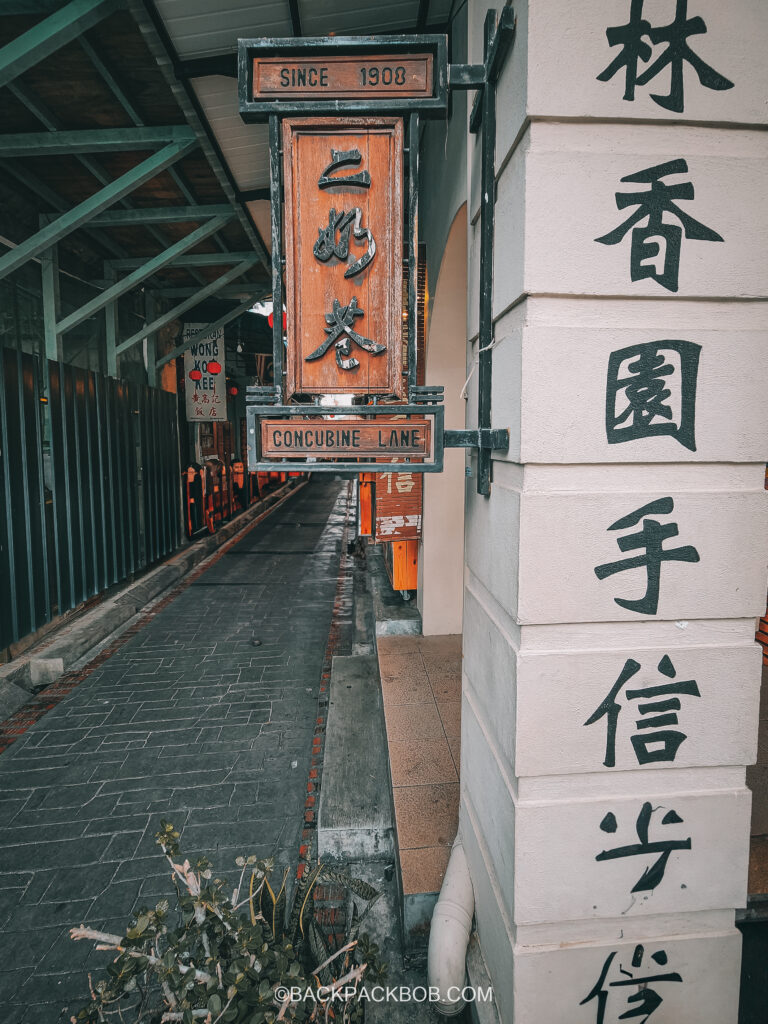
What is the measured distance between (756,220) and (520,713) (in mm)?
2082

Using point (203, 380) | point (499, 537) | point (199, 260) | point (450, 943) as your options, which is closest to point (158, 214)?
point (199, 260)

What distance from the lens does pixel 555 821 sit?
7.45ft

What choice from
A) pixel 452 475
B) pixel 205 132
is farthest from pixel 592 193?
pixel 205 132

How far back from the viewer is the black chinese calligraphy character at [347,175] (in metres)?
2.50

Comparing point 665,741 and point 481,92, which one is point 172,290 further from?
point 665,741

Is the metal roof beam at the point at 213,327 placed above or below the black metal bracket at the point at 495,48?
above

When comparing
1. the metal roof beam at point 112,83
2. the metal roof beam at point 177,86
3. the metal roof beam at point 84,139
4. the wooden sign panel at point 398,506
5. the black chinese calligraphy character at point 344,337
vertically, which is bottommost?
the wooden sign panel at point 398,506

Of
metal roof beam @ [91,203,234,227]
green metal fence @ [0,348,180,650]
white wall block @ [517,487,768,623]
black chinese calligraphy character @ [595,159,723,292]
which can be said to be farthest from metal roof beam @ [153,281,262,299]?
white wall block @ [517,487,768,623]

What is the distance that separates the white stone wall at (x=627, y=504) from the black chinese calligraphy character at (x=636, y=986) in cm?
1

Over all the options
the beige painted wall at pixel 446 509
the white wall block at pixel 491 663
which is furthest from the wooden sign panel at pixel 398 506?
the white wall block at pixel 491 663

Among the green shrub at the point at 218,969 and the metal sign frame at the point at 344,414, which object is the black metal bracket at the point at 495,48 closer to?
the metal sign frame at the point at 344,414

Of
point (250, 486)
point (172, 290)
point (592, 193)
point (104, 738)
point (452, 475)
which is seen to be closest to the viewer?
point (592, 193)

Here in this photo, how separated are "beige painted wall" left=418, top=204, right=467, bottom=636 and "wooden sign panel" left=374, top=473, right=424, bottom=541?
0.55 feet

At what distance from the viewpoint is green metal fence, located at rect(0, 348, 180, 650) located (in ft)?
21.7
